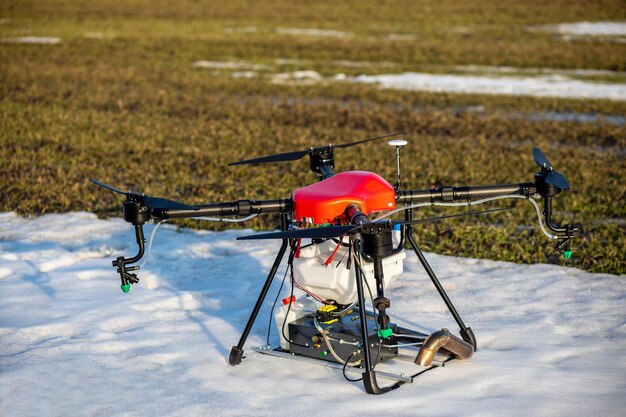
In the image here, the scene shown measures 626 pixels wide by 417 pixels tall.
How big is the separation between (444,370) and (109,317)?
273 centimetres

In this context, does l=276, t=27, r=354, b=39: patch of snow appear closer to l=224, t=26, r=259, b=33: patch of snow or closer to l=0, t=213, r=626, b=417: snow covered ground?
l=224, t=26, r=259, b=33: patch of snow

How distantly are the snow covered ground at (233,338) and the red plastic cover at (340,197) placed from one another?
1.09 meters

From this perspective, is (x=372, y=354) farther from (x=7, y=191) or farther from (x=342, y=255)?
(x=7, y=191)

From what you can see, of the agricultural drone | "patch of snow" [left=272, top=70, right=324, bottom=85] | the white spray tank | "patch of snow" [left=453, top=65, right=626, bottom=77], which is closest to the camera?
the agricultural drone

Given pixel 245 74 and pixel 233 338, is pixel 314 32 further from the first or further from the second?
pixel 233 338

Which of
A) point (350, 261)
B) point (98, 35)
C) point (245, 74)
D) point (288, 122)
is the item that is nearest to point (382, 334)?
point (350, 261)

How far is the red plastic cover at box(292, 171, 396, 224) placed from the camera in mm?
5145

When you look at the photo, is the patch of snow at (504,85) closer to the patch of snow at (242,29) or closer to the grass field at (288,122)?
the grass field at (288,122)

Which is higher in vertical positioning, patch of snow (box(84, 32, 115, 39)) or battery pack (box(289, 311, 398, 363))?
patch of snow (box(84, 32, 115, 39))

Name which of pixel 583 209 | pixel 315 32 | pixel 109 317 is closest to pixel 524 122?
pixel 583 209

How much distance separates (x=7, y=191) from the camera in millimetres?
11047

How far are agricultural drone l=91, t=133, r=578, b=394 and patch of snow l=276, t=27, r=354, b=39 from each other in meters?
29.9

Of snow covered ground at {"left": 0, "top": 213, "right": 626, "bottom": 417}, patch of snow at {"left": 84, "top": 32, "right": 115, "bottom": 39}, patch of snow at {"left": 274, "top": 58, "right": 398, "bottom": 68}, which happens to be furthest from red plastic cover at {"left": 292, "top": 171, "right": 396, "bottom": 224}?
patch of snow at {"left": 84, "top": 32, "right": 115, "bottom": 39}

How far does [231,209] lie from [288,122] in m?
11.7
